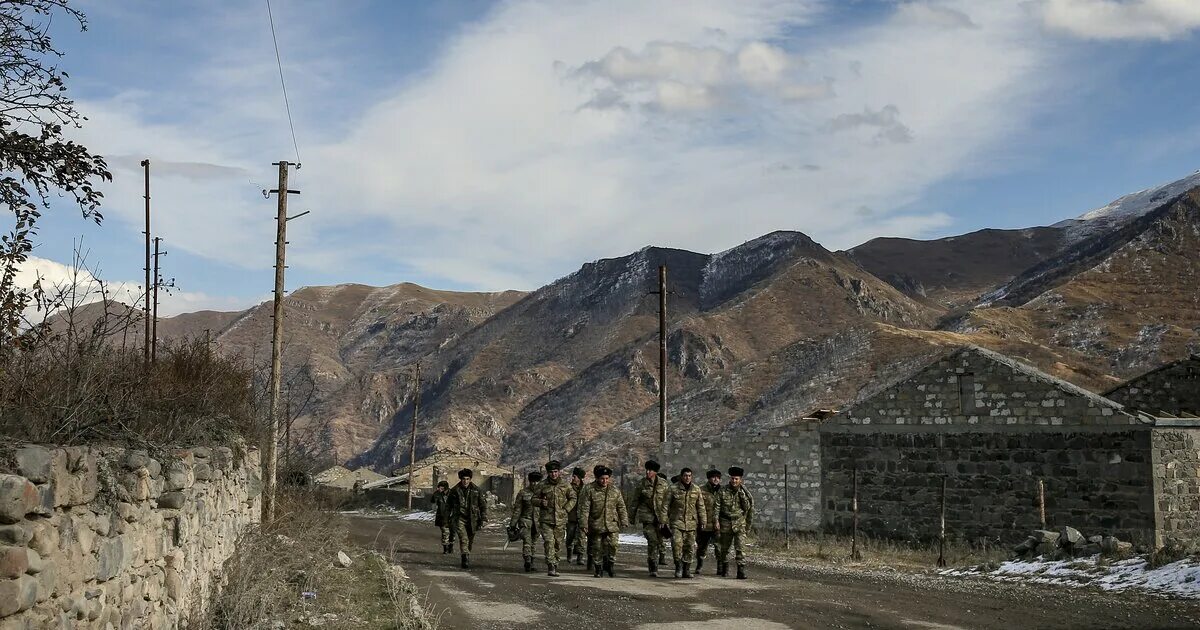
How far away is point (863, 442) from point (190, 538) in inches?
732

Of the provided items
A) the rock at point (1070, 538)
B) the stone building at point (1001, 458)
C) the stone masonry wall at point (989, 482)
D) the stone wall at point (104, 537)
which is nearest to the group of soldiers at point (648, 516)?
the rock at point (1070, 538)

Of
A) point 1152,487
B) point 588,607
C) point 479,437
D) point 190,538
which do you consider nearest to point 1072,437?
point 1152,487

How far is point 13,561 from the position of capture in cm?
496

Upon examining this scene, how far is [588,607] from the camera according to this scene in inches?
516

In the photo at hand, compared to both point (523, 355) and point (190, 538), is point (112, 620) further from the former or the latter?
point (523, 355)

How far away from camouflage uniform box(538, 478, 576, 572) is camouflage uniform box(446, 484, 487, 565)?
1.96m

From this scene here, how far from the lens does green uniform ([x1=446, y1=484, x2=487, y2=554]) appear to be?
19578 millimetres

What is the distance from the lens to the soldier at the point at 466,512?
1955cm

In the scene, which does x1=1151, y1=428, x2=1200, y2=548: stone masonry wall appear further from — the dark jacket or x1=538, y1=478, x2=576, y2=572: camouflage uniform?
the dark jacket

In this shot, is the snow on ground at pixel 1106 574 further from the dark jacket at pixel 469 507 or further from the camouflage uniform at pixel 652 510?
the dark jacket at pixel 469 507

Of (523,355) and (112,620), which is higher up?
(523,355)

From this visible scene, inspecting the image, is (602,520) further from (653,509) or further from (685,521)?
(685,521)

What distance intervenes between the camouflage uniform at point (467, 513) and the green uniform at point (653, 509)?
10.4ft

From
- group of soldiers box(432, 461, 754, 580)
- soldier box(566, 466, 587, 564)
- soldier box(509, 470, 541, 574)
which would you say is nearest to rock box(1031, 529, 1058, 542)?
group of soldiers box(432, 461, 754, 580)
